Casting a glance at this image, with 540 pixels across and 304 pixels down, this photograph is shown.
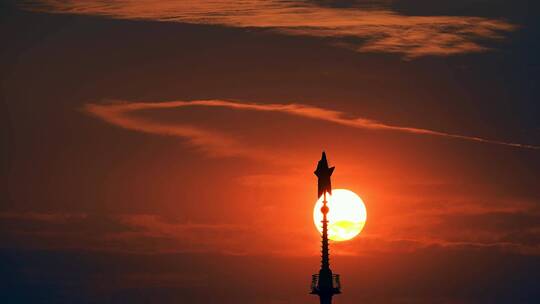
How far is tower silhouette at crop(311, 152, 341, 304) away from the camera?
161875 mm

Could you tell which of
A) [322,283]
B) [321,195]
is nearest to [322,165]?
[321,195]

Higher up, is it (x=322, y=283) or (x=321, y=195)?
(x=321, y=195)

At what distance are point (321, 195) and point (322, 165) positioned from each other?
5025 millimetres

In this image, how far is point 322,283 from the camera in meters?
162

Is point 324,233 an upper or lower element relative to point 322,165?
lower

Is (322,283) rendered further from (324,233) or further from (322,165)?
(322,165)

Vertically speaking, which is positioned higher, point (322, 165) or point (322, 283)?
point (322, 165)

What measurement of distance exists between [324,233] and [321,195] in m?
6.01

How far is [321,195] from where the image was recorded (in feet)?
545

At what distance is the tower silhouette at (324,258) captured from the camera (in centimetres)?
16188

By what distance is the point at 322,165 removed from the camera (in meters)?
164

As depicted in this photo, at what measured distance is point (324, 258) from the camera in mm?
163125

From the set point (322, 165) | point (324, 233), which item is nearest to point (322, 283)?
point (324, 233)

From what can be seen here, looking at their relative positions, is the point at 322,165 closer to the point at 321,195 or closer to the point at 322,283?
the point at 321,195
